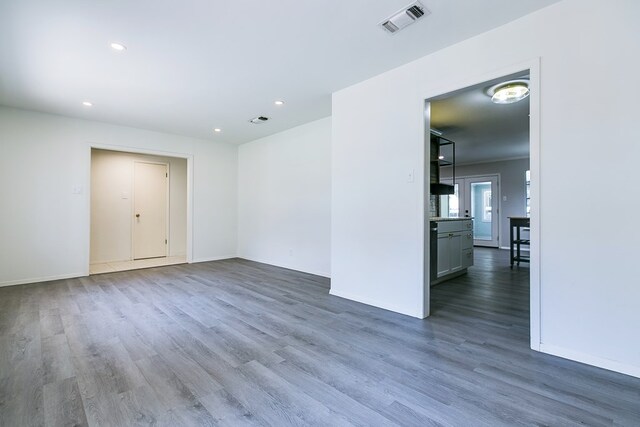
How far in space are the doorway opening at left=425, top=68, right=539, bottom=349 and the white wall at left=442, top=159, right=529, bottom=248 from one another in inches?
0.9

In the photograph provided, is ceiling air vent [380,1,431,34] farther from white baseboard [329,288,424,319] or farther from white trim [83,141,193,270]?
white trim [83,141,193,270]

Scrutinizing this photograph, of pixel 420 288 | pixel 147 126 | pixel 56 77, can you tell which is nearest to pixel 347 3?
pixel 420 288

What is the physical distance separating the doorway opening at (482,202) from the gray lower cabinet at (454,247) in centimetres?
2

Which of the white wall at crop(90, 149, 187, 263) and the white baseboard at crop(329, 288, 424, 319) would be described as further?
the white wall at crop(90, 149, 187, 263)

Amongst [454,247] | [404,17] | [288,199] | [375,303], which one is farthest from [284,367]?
[288,199]

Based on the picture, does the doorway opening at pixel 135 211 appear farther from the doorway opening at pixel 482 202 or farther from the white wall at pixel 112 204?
the doorway opening at pixel 482 202

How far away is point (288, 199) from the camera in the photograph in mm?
5418

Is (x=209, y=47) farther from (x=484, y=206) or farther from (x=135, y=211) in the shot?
(x=484, y=206)

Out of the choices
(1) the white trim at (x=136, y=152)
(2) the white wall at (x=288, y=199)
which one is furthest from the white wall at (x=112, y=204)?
(2) the white wall at (x=288, y=199)

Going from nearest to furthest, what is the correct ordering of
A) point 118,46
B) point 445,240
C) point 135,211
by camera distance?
point 118,46
point 445,240
point 135,211

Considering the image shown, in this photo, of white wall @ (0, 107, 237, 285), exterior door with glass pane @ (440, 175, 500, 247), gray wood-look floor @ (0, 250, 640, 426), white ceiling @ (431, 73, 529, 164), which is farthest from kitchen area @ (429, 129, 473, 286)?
white wall @ (0, 107, 237, 285)

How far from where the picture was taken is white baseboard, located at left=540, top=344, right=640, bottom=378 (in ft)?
6.14

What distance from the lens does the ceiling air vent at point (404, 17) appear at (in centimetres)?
215

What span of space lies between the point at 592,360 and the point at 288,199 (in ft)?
14.3
